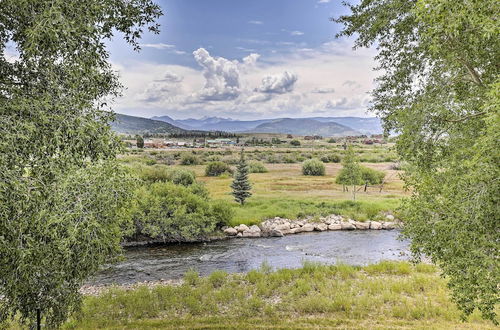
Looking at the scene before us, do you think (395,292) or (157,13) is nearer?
(157,13)

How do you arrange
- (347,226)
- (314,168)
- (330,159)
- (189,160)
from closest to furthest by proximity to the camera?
(347,226) < (314,168) < (189,160) < (330,159)

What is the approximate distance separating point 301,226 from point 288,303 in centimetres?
1901

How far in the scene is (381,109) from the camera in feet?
33.8

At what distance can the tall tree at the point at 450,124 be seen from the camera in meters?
5.14

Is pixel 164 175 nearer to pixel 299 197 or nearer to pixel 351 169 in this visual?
pixel 299 197

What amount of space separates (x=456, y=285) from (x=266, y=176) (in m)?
55.6

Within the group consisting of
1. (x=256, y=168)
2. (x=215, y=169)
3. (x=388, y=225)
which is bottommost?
(x=388, y=225)

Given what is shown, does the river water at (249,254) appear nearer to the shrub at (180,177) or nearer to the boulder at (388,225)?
the boulder at (388,225)

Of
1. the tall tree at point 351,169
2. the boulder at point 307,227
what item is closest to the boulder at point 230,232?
the boulder at point 307,227

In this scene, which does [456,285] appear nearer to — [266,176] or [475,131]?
[475,131]

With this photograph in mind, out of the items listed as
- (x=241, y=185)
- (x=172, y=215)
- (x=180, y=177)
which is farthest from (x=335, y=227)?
(x=180, y=177)

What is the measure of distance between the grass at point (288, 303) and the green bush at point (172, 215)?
1070 cm

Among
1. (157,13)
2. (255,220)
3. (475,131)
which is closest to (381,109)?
(475,131)

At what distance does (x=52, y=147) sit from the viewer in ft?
17.1
